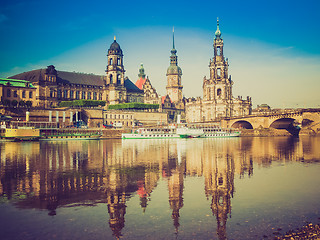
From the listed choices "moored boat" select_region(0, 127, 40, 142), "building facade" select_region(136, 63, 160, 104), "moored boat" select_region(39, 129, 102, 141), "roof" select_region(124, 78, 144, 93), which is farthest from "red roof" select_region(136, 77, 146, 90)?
"moored boat" select_region(0, 127, 40, 142)

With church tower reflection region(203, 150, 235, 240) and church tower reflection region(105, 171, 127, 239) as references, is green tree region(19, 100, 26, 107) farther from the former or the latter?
church tower reflection region(105, 171, 127, 239)

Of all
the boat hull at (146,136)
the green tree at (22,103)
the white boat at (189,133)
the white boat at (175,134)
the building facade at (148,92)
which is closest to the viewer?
the boat hull at (146,136)

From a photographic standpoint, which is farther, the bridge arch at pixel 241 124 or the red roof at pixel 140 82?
the red roof at pixel 140 82

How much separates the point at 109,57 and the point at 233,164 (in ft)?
282

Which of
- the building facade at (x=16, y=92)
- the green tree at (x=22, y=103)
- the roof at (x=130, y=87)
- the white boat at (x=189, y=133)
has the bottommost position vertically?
the white boat at (x=189, y=133)

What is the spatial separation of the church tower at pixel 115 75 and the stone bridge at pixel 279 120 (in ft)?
117

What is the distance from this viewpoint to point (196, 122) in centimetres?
11350

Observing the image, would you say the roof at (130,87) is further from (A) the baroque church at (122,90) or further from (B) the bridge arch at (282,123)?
(B) the bridge arch at (282,123)

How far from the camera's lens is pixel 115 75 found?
4232 inches

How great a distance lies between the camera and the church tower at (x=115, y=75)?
10694 cm

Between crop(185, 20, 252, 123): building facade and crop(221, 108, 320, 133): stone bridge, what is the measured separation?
8164 mm

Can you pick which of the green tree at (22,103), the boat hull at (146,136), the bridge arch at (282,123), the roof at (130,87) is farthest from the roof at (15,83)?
the bridge arch at (282,123)

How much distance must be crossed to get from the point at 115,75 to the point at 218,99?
36242 mm

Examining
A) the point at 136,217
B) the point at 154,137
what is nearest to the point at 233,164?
the point at 136,217
